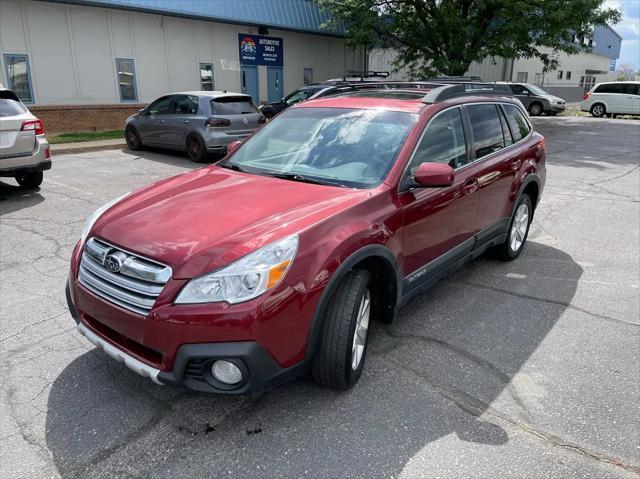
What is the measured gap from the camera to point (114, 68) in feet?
53.6

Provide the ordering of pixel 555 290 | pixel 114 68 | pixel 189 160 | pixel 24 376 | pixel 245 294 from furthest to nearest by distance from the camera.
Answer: pixel 114 68 < pixel 189 160 < pixel 555 290 < pixel 24 376 < pixel 245 294

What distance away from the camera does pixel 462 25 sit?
18.8m

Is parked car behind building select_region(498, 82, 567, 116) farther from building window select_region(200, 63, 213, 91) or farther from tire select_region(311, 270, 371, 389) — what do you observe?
tire select_region(311, 270, 371, 389)

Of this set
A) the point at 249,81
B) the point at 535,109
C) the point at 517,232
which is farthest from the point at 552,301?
the point at 535,109

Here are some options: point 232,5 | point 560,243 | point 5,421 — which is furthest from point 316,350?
point 232,5

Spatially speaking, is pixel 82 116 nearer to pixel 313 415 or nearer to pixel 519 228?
pixel 519 228

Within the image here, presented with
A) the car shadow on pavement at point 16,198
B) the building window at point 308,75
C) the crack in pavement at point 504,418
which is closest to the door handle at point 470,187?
the crack in pavement at point 504,418

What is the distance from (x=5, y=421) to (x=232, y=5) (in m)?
17.8

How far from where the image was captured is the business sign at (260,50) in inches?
773

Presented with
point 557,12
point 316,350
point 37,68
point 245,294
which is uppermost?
point 557,12

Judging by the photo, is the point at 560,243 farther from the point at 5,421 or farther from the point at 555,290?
the point at 5,421

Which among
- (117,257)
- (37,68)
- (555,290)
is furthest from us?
(37,68)

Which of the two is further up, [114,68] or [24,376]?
[114,68]

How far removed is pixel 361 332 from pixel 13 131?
256 inches
